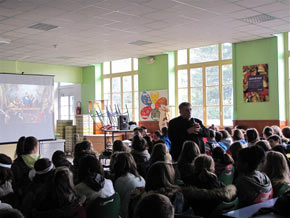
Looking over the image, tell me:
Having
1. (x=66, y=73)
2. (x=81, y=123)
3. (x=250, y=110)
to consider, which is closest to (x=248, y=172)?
(x=250, y=110)

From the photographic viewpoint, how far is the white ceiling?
636cm

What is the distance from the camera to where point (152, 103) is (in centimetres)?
1192

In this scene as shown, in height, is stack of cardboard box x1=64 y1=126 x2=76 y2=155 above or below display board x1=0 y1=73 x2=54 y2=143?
below

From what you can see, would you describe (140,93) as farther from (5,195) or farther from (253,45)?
(5,195)

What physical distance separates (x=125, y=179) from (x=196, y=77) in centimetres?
836

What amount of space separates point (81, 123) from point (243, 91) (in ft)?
20.4

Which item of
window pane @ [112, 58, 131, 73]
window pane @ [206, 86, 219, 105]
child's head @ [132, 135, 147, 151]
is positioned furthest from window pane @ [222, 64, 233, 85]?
child's head @ [132, 135, 147, 151]

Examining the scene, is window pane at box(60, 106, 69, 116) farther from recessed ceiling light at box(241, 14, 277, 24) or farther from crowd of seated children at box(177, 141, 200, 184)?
crowd of seated children at box(177, 141, 200, 184)

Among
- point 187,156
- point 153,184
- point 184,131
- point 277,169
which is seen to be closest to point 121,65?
point 184,131

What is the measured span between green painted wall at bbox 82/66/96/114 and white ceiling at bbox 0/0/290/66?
9.55ft

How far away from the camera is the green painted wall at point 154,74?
11.6 meters

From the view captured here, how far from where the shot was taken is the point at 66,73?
45.4ft

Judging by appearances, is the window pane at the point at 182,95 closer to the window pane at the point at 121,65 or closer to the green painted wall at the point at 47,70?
the window pane at the point at 121,65

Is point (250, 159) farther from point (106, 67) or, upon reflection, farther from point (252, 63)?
point (106, 67)
